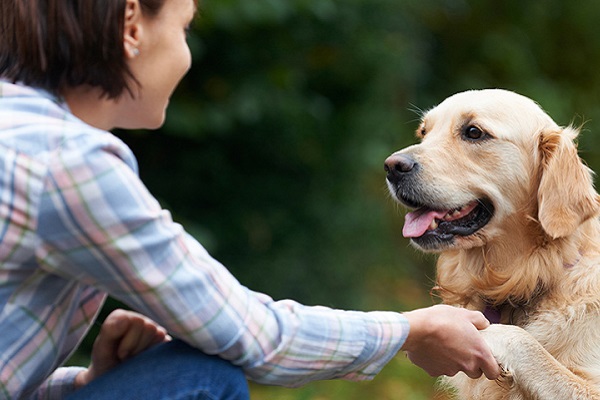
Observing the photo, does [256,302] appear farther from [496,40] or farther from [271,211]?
[496,40]

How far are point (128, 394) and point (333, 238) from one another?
4440 mm

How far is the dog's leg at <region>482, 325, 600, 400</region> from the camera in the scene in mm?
2391

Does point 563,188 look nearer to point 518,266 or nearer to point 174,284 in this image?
point 518,266

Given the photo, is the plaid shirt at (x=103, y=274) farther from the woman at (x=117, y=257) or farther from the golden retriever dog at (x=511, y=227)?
the golden retriever dog at (x=511, y=227)

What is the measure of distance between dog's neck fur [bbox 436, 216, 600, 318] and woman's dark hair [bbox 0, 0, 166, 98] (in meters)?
1.52

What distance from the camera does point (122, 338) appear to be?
2.04m

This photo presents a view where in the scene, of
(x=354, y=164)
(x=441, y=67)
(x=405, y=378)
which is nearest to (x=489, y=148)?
(x=405, y=378)

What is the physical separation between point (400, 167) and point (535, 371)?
85 centimetres

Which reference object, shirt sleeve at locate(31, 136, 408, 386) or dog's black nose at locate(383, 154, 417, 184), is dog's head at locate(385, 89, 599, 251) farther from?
shirt sleeve at locate(31, 136, 408, 386)

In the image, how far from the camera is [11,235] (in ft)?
5.32

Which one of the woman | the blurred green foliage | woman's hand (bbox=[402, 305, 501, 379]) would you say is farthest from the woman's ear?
the blurred green foliage

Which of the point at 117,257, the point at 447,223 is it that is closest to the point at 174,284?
the point at 117,257

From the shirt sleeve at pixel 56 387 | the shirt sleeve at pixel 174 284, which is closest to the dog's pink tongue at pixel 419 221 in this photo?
the shirt sleeve at pixel 174 284

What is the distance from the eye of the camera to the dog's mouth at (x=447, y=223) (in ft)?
9.09
